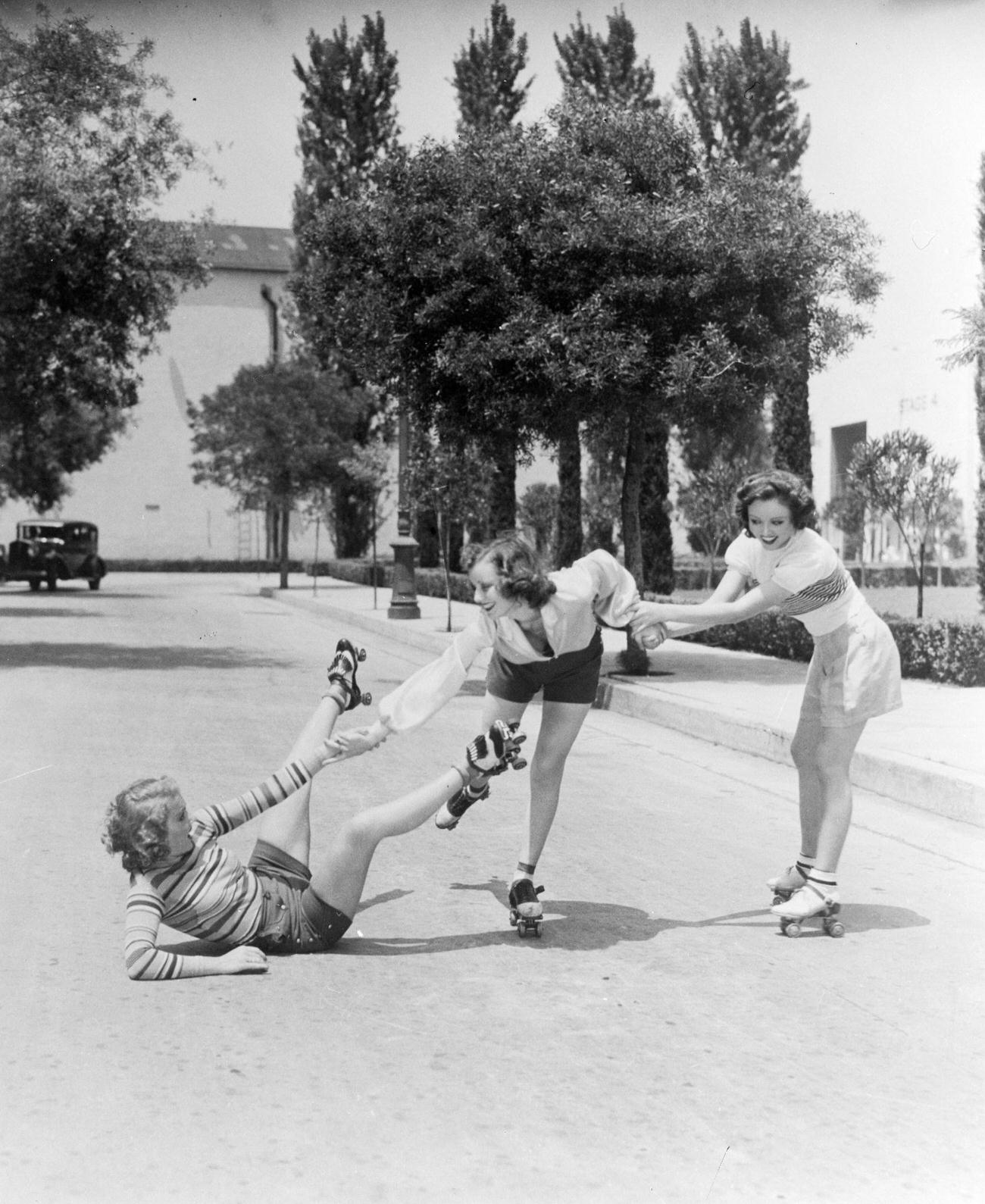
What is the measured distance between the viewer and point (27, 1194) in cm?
299

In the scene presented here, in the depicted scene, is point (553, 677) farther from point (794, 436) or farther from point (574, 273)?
point (794, 436)

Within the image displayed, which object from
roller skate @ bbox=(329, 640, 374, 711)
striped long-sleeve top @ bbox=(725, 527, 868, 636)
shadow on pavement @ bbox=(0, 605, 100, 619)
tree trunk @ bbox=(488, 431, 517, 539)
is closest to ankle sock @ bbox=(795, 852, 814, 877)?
striped long-sleeve top @ bbox=(725, 527, 868, 636)

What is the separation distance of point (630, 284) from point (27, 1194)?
11305 millimetres

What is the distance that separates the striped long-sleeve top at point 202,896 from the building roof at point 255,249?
159 feet

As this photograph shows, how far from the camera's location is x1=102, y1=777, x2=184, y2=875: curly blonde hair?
4.31m

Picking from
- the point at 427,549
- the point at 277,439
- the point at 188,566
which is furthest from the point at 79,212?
the point at 188,566

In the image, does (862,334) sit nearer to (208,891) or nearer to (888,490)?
(888,490)

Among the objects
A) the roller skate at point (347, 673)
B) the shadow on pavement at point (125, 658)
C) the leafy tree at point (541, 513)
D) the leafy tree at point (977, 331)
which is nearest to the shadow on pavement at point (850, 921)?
the roller skate at point (347, 673)

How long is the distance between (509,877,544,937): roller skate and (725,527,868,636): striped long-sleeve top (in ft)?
4.30

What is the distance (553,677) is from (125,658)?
41.1ft

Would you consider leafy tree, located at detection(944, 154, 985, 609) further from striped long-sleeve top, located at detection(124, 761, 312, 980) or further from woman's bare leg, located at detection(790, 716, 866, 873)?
striped long-sleeve top, located at detection(124, 761, 312, 980)

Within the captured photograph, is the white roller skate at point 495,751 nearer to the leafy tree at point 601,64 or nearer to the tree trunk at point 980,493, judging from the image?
the leafy tree at point 601,64

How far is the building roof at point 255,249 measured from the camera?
5219 centimetres

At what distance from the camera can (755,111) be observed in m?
21.6
